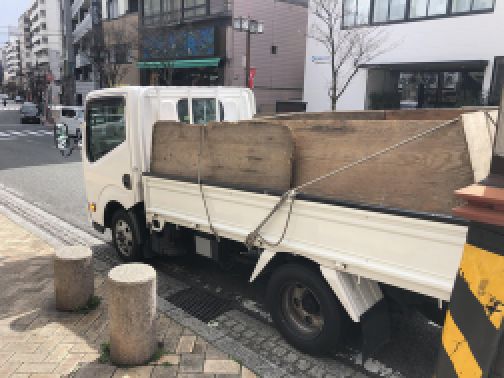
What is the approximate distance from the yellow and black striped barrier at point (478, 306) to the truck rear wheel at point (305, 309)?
1.46 m

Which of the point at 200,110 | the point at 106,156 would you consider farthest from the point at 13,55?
the point at 200,110

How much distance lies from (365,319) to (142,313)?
6.06 feet

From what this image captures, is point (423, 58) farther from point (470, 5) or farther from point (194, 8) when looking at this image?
point (194, 8)

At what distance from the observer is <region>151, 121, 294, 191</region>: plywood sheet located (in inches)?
142

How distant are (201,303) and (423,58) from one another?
1648 centimetres

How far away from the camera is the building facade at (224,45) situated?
2402 centimetres

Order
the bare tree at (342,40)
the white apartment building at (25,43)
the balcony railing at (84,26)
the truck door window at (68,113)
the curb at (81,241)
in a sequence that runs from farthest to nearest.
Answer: the white apartment building at (25,43)
the balcony railing at (84,26)
the truck door window at (68,113)
the bare tree at (342,40)
the curb at (81,241)

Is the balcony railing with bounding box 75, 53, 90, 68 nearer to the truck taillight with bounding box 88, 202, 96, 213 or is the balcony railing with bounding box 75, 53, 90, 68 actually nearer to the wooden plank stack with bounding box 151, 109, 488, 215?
the truck taillight with bounding box 88, 202, 96, 213

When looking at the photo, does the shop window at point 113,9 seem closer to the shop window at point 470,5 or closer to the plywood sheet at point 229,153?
the shop window at point 470,5

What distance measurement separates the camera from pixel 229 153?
13.2 feet

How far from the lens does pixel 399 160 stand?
9.78 ft

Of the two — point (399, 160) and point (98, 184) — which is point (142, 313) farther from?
point (98, 184)

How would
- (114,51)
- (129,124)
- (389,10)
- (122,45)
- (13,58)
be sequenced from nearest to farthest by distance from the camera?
(129,124) → (389,10) → (122,45) → (114,51) → (13,58)

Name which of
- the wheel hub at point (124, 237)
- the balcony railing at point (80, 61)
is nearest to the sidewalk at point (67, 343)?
the wheel hub at point (124, 237)
